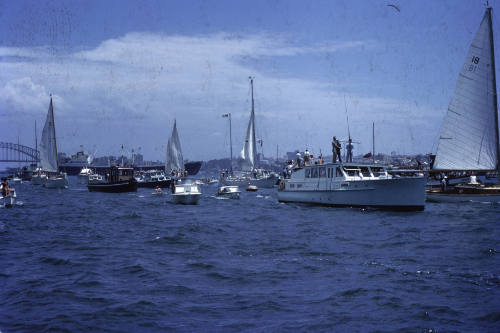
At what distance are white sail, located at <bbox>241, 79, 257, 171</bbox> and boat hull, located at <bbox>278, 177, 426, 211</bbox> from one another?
49392 mm

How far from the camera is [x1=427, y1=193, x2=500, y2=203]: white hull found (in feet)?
117

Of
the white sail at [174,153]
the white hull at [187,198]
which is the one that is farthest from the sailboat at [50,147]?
the white hull at [187,198]

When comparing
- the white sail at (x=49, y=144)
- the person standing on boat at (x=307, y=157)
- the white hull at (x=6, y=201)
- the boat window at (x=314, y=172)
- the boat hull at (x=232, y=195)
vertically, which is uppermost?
the white sail at (x=49, y=144)

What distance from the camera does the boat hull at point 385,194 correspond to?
31.8 m

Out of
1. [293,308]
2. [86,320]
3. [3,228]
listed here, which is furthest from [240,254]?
[3,228]

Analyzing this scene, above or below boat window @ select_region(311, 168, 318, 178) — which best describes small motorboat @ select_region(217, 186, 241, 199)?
below

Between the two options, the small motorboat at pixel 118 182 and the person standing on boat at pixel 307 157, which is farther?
the small motorboat at pixel 118 182

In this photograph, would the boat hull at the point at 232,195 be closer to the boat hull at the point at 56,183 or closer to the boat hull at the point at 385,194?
the boat hull at the point at 385,194

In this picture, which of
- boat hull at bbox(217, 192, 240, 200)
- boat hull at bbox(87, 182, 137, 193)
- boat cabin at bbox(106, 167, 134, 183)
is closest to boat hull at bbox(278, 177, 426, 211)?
boat hull at bbox(217, 192, 240, 200)

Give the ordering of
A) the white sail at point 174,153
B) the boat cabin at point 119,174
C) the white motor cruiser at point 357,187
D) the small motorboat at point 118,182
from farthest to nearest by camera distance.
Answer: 1. the white sail at point 174,153
2. the boat cabin at point 119,174
3. the small motorboat at point 118,182
4. the white motor cruiser at point 357,187

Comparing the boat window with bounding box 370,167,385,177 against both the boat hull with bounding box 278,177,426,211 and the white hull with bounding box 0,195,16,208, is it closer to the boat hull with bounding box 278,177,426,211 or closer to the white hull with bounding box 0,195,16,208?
the boat hull with bounding box 278,177,426,211

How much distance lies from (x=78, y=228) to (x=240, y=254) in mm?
13094

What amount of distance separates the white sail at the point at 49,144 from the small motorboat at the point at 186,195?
47193mm

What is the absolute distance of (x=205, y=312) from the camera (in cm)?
1020
